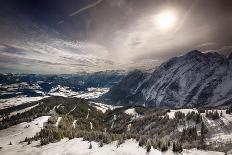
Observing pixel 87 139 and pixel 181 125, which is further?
pixel 181 125

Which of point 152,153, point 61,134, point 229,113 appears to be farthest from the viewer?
point 229,113

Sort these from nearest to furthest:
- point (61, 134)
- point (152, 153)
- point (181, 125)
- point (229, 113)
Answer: point (152, 153), point (61, 134), point (229, 113), point (181, 125)

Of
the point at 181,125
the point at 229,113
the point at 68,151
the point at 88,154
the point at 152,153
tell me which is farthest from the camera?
the point at 181,125

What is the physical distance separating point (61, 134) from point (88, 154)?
1786cm

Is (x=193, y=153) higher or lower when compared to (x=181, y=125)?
higher

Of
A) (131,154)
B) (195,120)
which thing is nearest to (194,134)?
(195,120)

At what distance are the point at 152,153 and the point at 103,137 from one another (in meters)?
10.2

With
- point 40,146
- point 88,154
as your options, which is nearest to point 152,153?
point 88,154

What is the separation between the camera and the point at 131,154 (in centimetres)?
2627

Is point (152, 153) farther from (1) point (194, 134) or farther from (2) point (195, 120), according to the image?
(2) point (195, 120)

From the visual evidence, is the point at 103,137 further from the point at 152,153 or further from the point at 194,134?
the point at 194,134

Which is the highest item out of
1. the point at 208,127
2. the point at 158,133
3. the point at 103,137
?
the point at 103,137

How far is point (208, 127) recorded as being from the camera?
69.4 meters

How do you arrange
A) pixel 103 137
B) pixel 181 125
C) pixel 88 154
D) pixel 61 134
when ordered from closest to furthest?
pixel 88 154 → pixel 103 137 → pixel 61 134 → pixel 181 125
